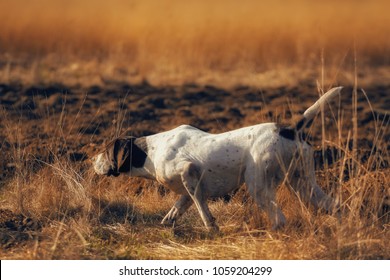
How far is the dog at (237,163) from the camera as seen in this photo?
7785 mm

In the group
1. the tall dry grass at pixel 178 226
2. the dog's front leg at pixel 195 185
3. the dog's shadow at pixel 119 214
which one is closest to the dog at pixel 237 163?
the dog's front leg at pixel 195 185

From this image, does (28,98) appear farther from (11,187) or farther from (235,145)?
(235,145)

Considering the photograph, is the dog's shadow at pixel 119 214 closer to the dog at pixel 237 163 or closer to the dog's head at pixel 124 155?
the dog's head at pixel 124 155

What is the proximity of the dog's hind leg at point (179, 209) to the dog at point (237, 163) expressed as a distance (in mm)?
28

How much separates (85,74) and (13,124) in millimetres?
5362

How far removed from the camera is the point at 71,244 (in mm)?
7672

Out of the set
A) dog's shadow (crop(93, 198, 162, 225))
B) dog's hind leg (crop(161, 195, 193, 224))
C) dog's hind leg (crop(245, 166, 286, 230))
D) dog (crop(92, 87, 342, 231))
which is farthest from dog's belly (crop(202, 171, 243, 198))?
dog's shadow (crop(93, 198, 162, 225))

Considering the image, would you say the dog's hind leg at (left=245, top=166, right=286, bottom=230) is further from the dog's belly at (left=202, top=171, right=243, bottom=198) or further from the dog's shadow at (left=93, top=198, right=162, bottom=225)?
the dog's shadow at (left=93, top=198, right=162, bottom=225)

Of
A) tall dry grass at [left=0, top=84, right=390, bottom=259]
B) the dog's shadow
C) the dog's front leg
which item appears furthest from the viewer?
the dog's shadow

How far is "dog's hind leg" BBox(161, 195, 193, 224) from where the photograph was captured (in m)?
8.43

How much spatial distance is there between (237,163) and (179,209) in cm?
90

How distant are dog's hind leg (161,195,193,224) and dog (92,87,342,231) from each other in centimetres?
3

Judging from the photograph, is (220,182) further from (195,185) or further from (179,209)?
(179,209)
